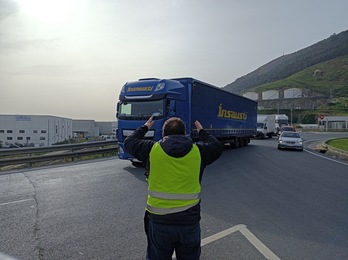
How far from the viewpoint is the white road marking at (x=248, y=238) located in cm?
421

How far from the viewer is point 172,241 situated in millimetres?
2635

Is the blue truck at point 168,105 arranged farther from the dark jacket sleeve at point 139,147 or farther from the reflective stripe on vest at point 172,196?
the reflective stripe on vest at point 172,196

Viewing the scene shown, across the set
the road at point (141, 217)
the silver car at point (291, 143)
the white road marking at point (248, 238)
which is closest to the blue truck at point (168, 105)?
the road at point (141, 217)

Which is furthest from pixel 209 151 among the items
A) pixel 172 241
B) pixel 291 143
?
pixel 291 143

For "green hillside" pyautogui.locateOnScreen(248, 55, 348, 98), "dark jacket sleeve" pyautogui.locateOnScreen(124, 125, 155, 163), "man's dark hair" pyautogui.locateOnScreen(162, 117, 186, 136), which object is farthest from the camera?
"green hillside" pyautogui.locateOnScreen(248, 55, 348, 98)

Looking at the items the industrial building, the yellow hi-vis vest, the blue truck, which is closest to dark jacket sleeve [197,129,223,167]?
the yellow hi-vis vest

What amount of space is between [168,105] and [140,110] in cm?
120

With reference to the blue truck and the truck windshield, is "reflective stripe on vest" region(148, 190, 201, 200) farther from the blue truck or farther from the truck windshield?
the truck windshield

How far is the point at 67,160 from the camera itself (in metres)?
14.9

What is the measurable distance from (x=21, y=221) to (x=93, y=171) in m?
6.07

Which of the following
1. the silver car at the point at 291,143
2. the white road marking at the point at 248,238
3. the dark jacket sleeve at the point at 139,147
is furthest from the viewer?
the silver car at the point at 291,143

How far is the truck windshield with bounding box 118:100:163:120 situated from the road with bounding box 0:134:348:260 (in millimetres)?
2753

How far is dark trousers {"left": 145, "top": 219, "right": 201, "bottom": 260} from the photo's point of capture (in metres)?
2.62

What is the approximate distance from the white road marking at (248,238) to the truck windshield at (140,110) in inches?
285
